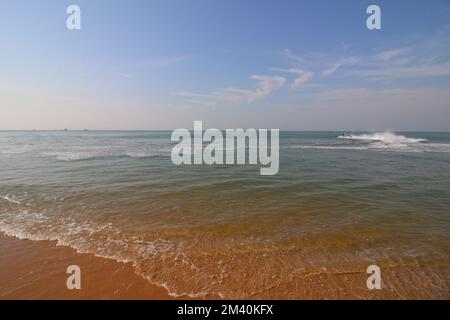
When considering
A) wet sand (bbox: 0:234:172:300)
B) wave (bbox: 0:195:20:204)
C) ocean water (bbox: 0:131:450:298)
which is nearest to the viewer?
wet sand (bbox: 0:234:172:300)

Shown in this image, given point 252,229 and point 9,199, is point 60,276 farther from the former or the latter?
point 9,199

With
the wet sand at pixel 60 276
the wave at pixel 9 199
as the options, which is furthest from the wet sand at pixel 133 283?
the wave at pixel 9 199

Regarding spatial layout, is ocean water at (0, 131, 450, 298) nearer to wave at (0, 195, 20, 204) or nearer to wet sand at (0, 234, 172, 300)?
wave at (0, 195, 20, 204)


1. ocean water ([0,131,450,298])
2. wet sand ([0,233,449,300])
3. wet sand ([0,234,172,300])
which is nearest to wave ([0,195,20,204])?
ocean water ([0,131,450,298])

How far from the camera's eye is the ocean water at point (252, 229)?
4.91 metres

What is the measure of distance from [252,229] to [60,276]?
5286 mm

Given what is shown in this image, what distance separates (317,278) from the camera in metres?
4.96

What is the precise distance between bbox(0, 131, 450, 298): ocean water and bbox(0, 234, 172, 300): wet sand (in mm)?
300

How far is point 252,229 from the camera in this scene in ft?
23.9

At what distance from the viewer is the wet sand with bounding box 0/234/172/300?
444 centimetres

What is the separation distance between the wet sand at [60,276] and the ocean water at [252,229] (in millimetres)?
300
